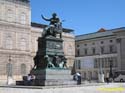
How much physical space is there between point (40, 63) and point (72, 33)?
6126 cm

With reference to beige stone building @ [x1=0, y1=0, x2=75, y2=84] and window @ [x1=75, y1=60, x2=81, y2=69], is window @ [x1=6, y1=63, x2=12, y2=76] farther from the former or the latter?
window @ [x1=75, y1=60, x2=81, y2=69]

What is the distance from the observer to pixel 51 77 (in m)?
21.9

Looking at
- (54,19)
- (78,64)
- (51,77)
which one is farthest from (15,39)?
(51,77)

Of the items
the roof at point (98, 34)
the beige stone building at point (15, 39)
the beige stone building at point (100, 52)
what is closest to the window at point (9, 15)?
the beige stone building at point (15, 39)

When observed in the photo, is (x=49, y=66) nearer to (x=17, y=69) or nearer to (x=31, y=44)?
(x=17, y=69)

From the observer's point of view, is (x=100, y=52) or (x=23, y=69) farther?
(x=100, y=52)

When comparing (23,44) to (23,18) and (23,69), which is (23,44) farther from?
(23,18)

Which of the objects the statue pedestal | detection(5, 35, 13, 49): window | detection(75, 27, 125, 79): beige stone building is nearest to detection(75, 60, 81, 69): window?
detection(75, 27, 125, 79): beige stone building

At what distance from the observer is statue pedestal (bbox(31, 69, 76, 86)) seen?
69.6 feet

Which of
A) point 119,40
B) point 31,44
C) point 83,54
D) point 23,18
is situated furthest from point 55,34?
point 83,54

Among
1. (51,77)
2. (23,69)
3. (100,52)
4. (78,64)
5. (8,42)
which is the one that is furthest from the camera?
(78,64)

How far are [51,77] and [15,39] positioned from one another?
4386 centimetres

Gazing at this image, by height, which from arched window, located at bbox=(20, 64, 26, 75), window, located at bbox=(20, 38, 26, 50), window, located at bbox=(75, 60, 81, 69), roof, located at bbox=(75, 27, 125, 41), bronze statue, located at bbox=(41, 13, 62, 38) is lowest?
arched window, located at bbox=(20, 64, 26, 75)

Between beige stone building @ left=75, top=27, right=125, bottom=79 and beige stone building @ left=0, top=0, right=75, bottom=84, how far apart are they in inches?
882
